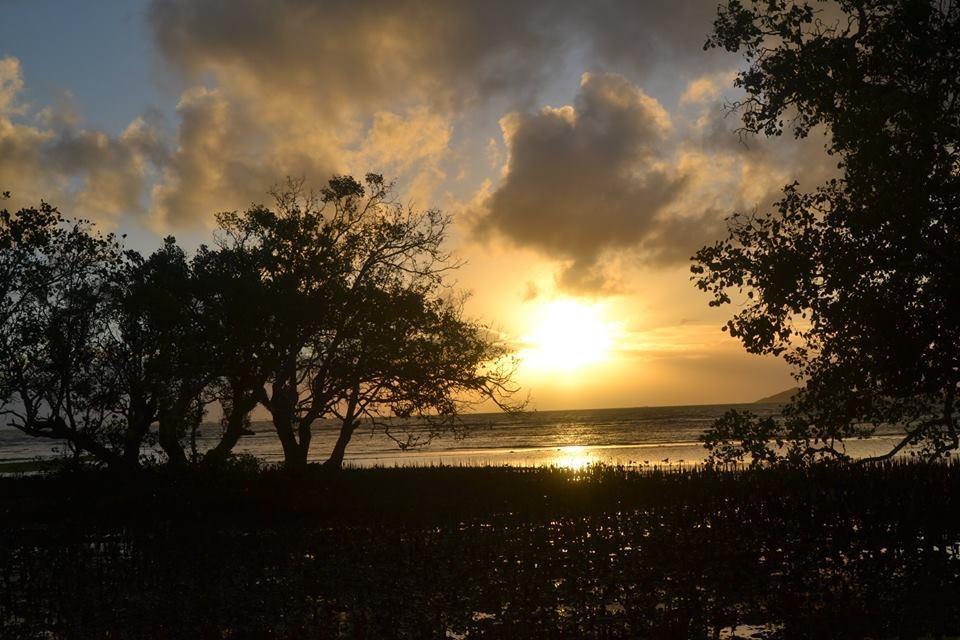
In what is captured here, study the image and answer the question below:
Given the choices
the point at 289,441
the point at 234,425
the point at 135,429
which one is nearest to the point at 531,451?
the point at 289,441

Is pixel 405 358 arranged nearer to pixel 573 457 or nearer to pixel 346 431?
pixel 346 431

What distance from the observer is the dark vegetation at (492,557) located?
11930mm

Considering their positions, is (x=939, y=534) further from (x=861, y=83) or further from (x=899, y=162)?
(x=861, y=83)

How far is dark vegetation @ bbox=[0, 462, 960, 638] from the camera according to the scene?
11.9m

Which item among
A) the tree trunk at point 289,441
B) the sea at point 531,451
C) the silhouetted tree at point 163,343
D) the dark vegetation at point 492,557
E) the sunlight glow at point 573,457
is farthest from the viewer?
the sunlight glow at point 573,457

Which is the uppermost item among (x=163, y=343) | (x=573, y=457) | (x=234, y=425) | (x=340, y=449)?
(x=163, y=343)

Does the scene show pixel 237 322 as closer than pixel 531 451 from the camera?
Yes

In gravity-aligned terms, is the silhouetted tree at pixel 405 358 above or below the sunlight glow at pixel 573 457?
above

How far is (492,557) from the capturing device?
55.4ft

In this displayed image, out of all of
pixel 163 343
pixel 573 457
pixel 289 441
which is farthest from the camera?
pixel 573 457

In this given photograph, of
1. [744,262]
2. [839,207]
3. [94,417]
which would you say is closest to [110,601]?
[744,262]

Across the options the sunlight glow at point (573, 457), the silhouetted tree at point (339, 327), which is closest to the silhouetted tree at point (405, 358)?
the silhouetted tree at point (339, 327)

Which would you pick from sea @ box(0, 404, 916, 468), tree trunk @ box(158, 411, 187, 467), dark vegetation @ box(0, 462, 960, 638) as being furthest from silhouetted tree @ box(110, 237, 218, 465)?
sea @ box(0, 404, 916, 468)

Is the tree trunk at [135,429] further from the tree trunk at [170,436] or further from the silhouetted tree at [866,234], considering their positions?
the silhouetted tree at [866,234]
